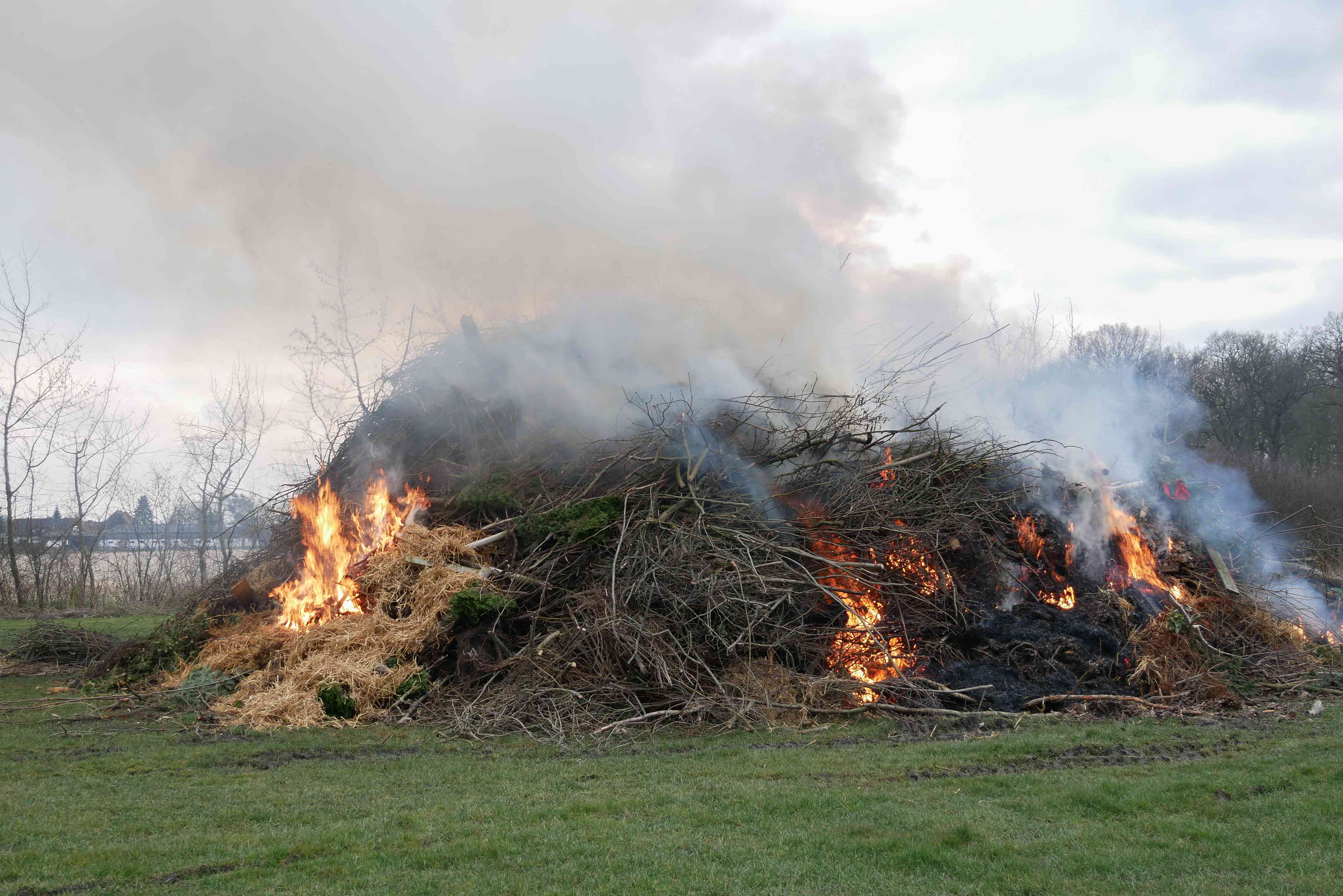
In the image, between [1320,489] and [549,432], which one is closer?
[549,432]

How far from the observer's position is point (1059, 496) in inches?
459

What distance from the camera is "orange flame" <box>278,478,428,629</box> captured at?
34.4ft

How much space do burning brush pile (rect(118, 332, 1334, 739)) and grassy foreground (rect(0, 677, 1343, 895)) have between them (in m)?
1.01

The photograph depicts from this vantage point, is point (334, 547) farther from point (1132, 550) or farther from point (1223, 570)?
point (1223, 570)

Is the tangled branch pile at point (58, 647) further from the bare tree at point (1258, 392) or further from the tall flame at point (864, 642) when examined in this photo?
the bare tree at point (1258, 392)

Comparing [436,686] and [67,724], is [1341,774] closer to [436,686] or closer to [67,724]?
[436,686]

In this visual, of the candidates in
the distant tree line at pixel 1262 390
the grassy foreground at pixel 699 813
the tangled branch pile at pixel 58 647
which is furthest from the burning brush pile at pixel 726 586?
the distant tree line at pixel 1262 390

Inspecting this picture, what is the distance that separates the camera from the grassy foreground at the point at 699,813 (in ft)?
13.7

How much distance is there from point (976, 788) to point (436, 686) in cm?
572

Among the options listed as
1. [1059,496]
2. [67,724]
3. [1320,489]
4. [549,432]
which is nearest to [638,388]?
[549,432]

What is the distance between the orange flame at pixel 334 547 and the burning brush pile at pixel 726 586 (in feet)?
0.14

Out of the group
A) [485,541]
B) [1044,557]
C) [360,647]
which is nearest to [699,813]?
[360,647]

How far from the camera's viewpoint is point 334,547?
36.9ft

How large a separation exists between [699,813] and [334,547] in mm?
7776
